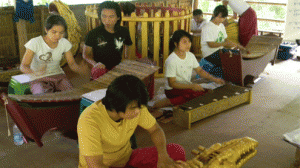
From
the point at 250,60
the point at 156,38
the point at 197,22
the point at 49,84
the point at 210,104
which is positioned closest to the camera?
the point at 49,84

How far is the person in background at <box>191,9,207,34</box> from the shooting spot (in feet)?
22.1

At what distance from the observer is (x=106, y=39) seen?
156 inches

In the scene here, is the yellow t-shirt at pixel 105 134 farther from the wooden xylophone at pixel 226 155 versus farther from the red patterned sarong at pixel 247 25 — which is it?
the red patterned sarong at pixel 247 25

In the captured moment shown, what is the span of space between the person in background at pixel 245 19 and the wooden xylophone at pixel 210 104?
7.04 feet

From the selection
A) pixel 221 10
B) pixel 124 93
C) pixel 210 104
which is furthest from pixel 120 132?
pixel 221 10

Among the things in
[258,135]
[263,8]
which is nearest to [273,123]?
[258,135]

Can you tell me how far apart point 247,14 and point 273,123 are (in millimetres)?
2828

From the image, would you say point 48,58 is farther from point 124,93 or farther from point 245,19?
point 245,19

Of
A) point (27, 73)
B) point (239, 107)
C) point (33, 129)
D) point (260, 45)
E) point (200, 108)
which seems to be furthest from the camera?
point (260, 45)

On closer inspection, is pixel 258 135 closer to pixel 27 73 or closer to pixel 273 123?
pixel 273 123

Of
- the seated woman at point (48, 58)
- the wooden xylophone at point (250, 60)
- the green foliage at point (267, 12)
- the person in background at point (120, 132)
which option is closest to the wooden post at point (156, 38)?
the wooden xylophone at point (250, 60)

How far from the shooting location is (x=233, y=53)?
4.41m

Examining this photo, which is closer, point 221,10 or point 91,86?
point 91,86

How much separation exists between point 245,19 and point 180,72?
8.84 feet
